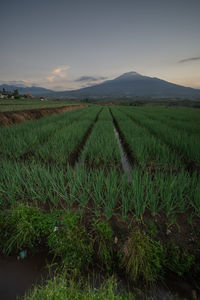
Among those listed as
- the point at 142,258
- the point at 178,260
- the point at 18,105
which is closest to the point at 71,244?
the point at 142,258

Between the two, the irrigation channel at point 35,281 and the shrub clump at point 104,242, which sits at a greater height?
the shrub clump at point 104,242

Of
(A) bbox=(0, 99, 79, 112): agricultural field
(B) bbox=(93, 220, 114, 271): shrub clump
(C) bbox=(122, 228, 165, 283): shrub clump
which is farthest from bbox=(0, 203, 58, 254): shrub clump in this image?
(A) bbox=(0, 99, 79, 112): agricultural field

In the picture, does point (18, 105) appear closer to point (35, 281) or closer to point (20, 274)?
point (20, 274)

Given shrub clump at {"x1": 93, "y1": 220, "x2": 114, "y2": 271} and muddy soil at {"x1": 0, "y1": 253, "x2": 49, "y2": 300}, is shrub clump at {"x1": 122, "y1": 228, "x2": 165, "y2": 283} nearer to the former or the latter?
shrub clump at {"x1": 93, "y1": 220, "x2": 114, "y2": 271}

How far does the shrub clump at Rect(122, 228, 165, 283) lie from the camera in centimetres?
118

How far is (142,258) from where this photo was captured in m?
1.21

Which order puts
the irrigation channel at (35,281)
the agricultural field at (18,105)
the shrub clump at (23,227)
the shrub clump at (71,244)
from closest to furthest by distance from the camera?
the irrigation channel at (35,281)
the shrub clump at (71,244)
the shrub clump at (23,227)
the agricultural field at (18,105)

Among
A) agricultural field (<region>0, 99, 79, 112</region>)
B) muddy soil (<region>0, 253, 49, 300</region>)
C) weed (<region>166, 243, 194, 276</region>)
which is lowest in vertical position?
muddy soil (<region>0, 253, 49, 300</region>)

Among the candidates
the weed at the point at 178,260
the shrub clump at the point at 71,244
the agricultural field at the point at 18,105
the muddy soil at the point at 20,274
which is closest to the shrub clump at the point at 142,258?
the weed at the point at 178,260

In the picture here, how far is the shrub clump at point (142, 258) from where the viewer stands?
118 centimetres

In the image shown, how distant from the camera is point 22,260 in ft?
4.48

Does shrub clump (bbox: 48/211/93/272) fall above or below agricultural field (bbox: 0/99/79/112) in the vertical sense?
below

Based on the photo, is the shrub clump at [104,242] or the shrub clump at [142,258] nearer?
the shrub clump at [142,258]

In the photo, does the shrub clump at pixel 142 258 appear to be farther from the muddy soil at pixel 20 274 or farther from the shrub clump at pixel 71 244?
the muddy soil at pixel 20 274
